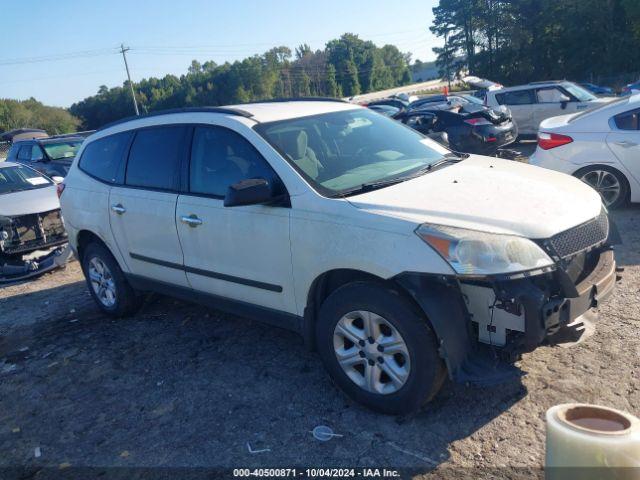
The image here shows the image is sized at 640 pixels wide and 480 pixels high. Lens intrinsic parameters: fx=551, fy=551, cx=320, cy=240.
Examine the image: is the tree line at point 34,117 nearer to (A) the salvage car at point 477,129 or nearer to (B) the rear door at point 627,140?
(A) the salvage car at point 477,129

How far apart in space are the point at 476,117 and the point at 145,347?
9.69m

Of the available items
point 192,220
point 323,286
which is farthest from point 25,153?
point 323,286

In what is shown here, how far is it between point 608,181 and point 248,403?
5656 millimetres

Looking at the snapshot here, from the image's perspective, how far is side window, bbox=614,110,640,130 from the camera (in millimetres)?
6785

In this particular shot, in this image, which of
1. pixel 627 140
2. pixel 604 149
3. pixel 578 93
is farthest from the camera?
pixel 578 93

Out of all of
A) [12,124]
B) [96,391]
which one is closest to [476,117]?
[96,391]

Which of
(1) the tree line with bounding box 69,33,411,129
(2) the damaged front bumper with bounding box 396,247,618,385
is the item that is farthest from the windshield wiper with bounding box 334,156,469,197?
(1) the tree line with bounding box 69,33,411,129

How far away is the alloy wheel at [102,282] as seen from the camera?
5.40 metres

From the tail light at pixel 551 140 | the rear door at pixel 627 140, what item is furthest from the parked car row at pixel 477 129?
the rear door at pixel 627 140

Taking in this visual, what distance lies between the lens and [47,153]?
1344 cm

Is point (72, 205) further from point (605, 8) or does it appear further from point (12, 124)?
point (12, 124)

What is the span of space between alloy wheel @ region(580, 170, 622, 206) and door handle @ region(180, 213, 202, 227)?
5.21 metres

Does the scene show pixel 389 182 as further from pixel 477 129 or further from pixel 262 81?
pixel 262 81

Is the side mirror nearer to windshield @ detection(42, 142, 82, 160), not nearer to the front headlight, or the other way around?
the front headlight
